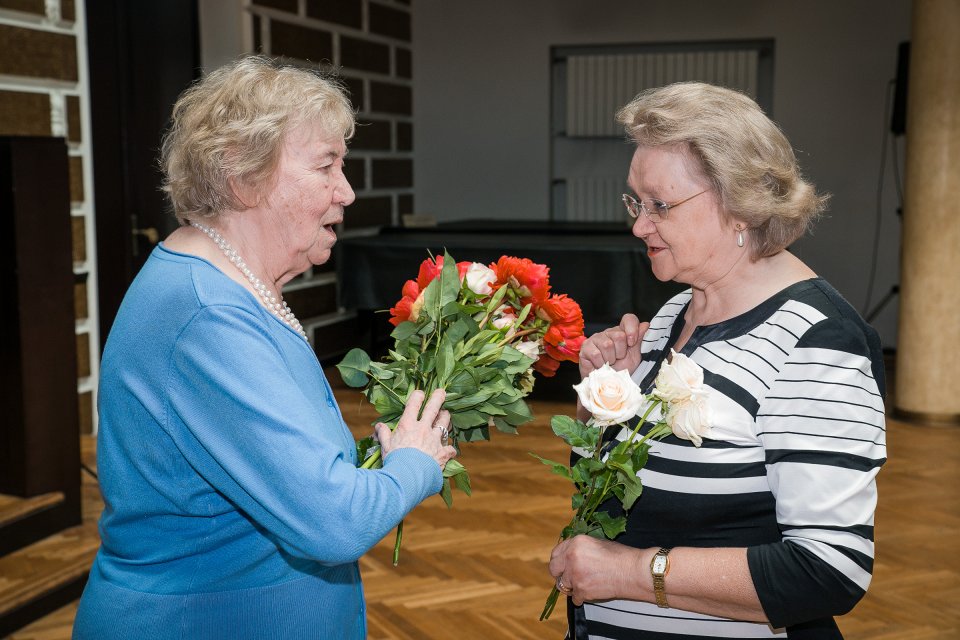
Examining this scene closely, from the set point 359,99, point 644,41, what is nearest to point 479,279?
point 359,99

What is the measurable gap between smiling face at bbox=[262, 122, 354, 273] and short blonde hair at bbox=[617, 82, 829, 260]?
501 mm

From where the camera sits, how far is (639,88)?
960cm

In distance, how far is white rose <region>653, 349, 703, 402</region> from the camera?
4.59ft

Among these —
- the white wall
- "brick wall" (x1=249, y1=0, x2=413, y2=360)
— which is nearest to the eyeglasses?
"brick wall" (x1=249, y1=0, x2=413, y2=360)

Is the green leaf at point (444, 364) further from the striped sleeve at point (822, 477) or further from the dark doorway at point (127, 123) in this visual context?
the dark doorway at point (127, 123)

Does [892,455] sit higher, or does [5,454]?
[5,454]

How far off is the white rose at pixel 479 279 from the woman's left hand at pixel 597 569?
43 cm

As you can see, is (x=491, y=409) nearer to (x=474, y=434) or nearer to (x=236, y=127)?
(x=474, y=434)

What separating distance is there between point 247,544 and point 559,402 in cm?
511

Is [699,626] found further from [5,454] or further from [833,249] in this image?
[833,249]

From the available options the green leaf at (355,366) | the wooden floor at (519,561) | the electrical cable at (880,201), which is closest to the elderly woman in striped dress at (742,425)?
the green leaf at (355,366)

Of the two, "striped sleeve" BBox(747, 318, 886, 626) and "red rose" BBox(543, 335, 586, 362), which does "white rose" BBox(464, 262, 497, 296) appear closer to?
"red rose" BBox(543, 335, 586, 362)

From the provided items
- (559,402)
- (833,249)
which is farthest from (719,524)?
(833,249)

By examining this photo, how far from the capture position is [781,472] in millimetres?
1429
